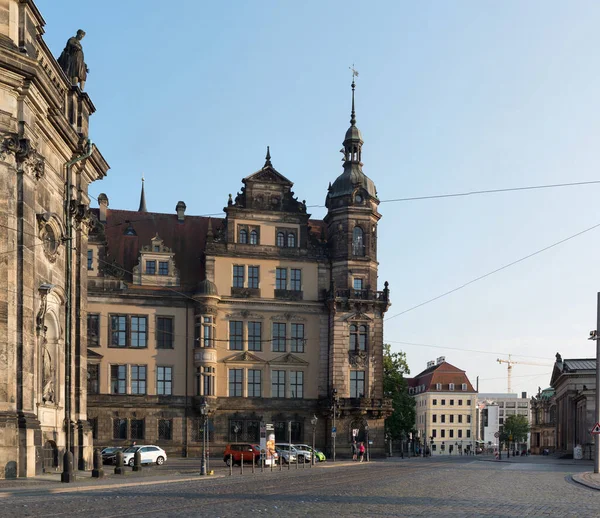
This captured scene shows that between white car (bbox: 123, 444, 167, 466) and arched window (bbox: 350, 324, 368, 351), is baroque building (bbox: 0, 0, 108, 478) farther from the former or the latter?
arched window (bbox: 350, 324, 368, 351)

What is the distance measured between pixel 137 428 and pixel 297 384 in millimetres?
12640

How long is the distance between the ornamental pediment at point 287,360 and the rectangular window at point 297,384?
845 millimetres

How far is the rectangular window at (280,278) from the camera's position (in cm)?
7300

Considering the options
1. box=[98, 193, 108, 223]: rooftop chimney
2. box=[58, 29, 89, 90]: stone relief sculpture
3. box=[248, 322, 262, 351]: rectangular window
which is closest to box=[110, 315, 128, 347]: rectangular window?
box=[248, 322, 262, 351]: rectangular window

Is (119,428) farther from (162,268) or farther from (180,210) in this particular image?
(180,210)

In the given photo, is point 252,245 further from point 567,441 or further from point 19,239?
point 567,441

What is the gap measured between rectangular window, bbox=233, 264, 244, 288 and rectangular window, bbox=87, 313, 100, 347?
1059 cm

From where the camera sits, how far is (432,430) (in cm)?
16600

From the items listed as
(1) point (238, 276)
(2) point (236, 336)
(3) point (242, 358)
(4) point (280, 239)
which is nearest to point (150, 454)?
(3) point (242, 358)

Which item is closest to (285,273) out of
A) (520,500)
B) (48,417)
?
(48,417)

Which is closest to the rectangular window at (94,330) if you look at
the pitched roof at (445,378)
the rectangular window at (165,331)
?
the rectangular window at (165,331)

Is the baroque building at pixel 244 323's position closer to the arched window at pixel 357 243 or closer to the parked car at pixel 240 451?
the arched window at pixel 357 243

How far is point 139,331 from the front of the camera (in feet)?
230

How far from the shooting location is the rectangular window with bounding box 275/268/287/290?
7300 centimetres
